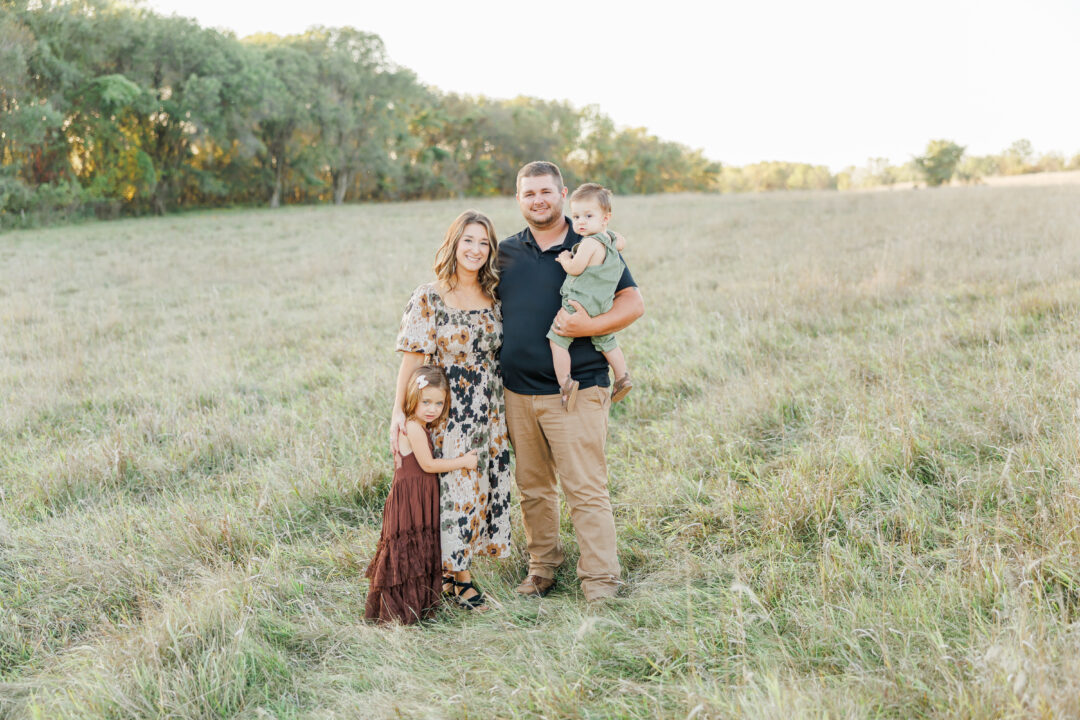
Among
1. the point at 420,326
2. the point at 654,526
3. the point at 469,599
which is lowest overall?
the point at 469,599

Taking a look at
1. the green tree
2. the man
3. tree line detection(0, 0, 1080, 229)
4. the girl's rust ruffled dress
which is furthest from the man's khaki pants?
the green tree

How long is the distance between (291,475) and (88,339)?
5964 millimetres

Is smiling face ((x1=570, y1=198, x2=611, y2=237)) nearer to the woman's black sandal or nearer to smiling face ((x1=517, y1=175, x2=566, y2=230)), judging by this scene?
smiling face ((x1=517, y1=175, x2=566, y2=230))

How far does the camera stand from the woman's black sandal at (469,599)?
3.44 meters

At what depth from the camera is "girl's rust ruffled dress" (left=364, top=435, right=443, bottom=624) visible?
10.8 ft

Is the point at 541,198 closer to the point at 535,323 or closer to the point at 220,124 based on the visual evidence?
the point at 535,323

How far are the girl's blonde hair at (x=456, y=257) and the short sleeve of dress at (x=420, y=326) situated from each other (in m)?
0.13

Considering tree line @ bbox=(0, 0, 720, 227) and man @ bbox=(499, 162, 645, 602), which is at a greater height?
tree line @ bbox=(0, 0, 720, 227)

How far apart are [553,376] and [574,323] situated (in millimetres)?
366

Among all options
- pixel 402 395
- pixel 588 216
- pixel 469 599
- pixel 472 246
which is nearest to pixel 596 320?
pixel 588 216

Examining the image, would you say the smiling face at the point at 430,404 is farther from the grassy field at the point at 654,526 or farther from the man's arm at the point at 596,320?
the grassy field at the point at 654,526

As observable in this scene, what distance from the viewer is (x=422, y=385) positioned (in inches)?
131

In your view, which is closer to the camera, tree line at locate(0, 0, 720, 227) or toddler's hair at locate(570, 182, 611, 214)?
toddler's hair at locate(570, 182, 611, 214)

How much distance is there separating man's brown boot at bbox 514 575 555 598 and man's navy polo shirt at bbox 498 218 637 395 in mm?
1032
